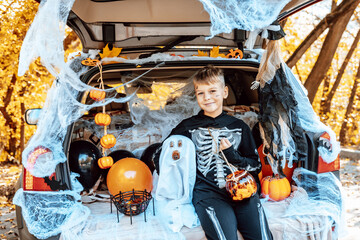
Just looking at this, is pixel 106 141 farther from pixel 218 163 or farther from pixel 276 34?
pixel 276 34

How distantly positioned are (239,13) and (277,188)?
1.30m

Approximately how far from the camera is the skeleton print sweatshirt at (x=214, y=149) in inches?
92.9

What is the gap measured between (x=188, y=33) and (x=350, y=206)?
3336 mm

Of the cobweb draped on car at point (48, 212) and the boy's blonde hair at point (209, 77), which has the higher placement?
the boy's blonde hair at point (209, 77)

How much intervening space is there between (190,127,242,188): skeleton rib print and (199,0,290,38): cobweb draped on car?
750 millimetres

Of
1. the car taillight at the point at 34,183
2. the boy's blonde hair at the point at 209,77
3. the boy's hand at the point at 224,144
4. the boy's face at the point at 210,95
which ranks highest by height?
the boy's blonde hair at the point at 209,77

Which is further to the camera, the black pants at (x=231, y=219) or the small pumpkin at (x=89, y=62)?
the small pumpkin at (x=89, y=62)

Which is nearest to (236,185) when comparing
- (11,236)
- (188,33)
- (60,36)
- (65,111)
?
(65,111)

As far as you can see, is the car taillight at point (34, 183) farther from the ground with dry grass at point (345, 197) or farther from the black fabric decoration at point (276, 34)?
the ground with dry grass at point (345, 197)

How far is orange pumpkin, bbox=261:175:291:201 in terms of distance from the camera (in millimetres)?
2604

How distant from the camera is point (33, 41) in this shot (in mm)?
1914

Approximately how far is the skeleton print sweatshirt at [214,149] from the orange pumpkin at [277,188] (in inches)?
8.3

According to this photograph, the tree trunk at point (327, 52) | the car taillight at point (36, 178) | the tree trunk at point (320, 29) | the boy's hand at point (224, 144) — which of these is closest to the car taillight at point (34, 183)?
the car taillight at point (36, 178)

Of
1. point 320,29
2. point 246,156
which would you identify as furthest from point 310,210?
point 320,29
